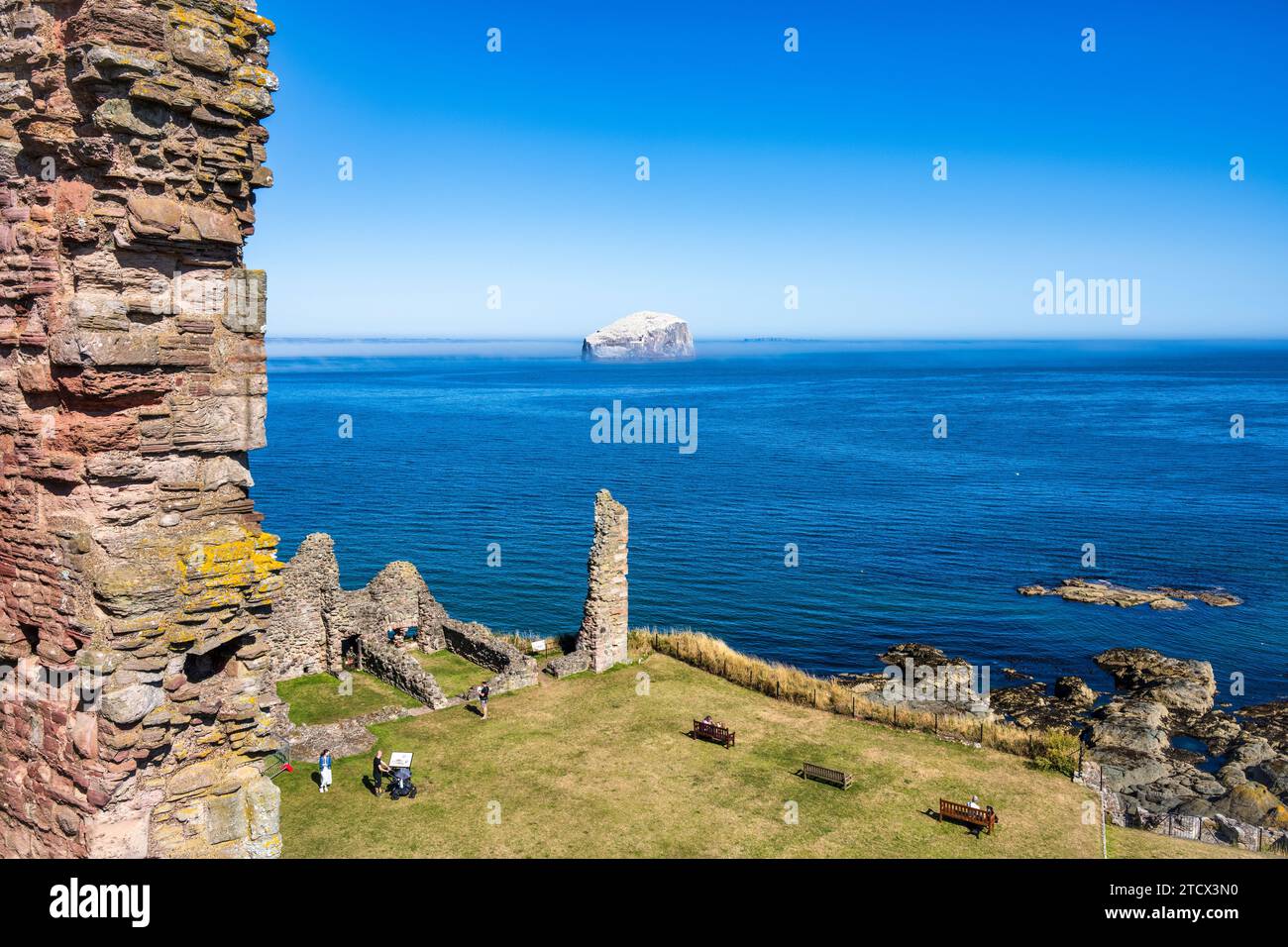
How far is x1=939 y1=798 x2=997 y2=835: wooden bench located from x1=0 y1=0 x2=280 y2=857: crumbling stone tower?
1520 cm

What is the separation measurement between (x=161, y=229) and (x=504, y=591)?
39.3 meters

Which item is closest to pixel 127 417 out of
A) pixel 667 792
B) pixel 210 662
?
pixel 210 662

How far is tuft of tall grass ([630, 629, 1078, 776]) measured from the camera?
77.7 feet

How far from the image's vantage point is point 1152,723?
30.3 meters

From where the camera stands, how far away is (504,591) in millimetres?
46844

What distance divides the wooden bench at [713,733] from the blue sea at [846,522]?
1442 cm

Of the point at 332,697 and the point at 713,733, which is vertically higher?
the point at 332,697

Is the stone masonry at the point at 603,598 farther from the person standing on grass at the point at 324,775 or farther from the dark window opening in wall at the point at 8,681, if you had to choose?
the dark window opening in wall at the point at 8,681

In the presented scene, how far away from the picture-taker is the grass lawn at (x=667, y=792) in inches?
734

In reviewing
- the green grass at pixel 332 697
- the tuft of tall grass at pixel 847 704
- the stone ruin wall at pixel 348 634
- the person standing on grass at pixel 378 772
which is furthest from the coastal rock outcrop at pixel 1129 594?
the person standing on grass at pixel 378 772

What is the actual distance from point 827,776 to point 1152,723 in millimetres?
15513

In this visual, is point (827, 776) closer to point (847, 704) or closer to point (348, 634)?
point (847, 704)
